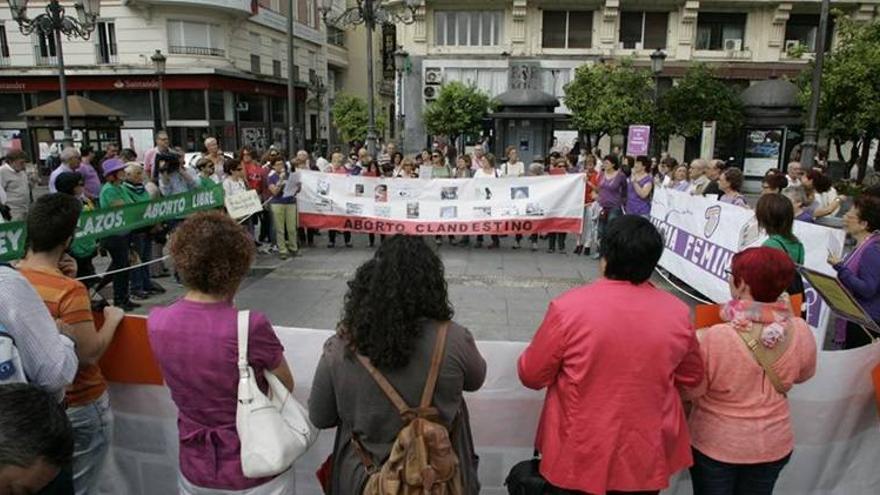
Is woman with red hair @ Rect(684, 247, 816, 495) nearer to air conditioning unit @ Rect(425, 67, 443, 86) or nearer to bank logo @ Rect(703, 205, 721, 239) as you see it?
bank logo @ Rect(703, 205, 721, 239)

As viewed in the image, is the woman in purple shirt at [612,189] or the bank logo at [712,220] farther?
the woman in purple shirt at [612,189]

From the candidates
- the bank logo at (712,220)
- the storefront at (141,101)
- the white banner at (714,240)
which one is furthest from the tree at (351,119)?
the bank logo at (712,220)

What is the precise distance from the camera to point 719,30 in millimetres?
32781

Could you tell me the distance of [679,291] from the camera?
818cm

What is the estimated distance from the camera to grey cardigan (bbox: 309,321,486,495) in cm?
196

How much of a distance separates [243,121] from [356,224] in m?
27.0

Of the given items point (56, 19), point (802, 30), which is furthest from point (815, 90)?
point (802, 30)

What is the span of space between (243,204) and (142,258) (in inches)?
67.7

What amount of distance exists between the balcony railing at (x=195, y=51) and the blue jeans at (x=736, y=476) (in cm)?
3366

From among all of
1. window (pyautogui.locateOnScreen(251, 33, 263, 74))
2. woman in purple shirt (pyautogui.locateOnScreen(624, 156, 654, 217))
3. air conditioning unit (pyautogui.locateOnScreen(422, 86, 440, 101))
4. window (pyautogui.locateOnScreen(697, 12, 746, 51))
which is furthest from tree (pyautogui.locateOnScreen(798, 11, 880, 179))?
window (pyautogui.locateOnScreen(251, 33, 263, 74))

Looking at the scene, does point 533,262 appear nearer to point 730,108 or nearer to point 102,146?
point 730,108

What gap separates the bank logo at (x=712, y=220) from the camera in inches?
283

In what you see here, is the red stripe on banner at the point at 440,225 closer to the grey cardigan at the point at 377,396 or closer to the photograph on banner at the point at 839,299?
the photograph on banner at the point at 839,299

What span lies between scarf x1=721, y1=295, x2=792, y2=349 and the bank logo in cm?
523
